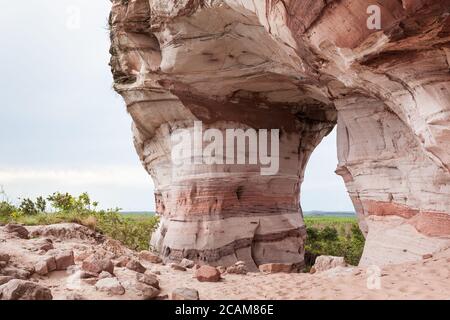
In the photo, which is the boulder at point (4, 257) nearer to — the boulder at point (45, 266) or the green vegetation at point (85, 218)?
the boulder at point (45, 266)

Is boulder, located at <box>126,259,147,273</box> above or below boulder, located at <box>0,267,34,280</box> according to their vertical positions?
below

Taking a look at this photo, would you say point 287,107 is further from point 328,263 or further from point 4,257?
point 4,257

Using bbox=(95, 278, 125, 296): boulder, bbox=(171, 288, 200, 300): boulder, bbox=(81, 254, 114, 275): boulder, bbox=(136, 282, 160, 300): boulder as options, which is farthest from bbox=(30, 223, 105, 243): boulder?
bbox=(171, 288, 200, 300): boulder

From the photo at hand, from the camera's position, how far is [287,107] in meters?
13.6

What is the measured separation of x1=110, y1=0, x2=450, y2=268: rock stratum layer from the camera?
228 inches

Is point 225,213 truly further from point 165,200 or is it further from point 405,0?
point 405,0

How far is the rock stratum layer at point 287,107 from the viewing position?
228 inches

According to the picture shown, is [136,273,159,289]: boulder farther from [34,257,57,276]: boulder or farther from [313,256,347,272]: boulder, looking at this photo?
[313,256,347,272]: boulder

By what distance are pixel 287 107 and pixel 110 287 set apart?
32.0ft

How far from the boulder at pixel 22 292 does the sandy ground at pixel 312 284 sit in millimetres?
320

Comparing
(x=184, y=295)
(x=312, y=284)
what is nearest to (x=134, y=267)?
(x=184, y=295)

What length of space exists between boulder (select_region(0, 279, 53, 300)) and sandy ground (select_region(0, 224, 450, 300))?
0.32 meters

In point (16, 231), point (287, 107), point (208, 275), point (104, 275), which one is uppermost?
point (287, 107)

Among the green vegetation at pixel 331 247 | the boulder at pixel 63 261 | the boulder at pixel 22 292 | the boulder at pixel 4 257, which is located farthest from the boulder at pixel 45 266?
the green vegetation at pixel 331 247
